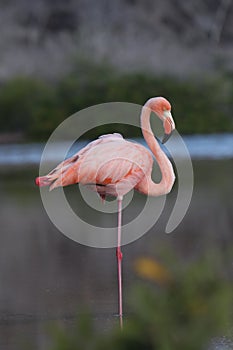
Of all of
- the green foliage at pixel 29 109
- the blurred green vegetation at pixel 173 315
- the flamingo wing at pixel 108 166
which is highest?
the green foliage at pixel 29 109

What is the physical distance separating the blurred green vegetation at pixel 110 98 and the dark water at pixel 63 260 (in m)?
8.24

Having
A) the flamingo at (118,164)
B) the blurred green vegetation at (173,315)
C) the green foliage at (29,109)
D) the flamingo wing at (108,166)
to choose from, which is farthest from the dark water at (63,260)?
the green foliage at (29,109)

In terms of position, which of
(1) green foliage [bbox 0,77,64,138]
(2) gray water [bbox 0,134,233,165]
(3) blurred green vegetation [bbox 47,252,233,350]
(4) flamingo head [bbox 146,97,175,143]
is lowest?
(3) blurred green vegetation [bbox 47,252,233,350]

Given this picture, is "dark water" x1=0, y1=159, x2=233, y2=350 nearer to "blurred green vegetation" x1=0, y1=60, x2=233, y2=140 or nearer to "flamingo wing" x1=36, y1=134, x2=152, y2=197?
"flamingo wing" x1=36, y1=134, x2=152, y2=197

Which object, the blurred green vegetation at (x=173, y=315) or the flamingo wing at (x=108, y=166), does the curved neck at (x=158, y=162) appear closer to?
the flamingo wing at (x=108, y=166)

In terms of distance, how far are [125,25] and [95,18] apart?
94 cm

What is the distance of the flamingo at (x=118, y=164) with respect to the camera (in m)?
7.25

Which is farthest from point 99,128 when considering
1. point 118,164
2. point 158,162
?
point 118,164

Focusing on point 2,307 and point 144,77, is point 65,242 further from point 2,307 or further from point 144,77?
point 144,77

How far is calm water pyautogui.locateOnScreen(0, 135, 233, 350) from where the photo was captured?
6527mm

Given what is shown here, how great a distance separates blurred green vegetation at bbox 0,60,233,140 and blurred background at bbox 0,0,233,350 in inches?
1.1

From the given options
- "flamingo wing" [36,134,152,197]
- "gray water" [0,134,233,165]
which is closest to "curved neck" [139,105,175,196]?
"flamingo wing" [36,134,152,197]

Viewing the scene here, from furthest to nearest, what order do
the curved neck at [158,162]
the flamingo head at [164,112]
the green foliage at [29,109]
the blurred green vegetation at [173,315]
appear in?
1. the green foliage at [29,109]
2. the curved neck at [158,162]
3. the flamingo head at [164,112]
4. the blurred green vegetation at [173,315]

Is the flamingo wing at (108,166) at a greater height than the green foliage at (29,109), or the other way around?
the green foliage at (29,109)
